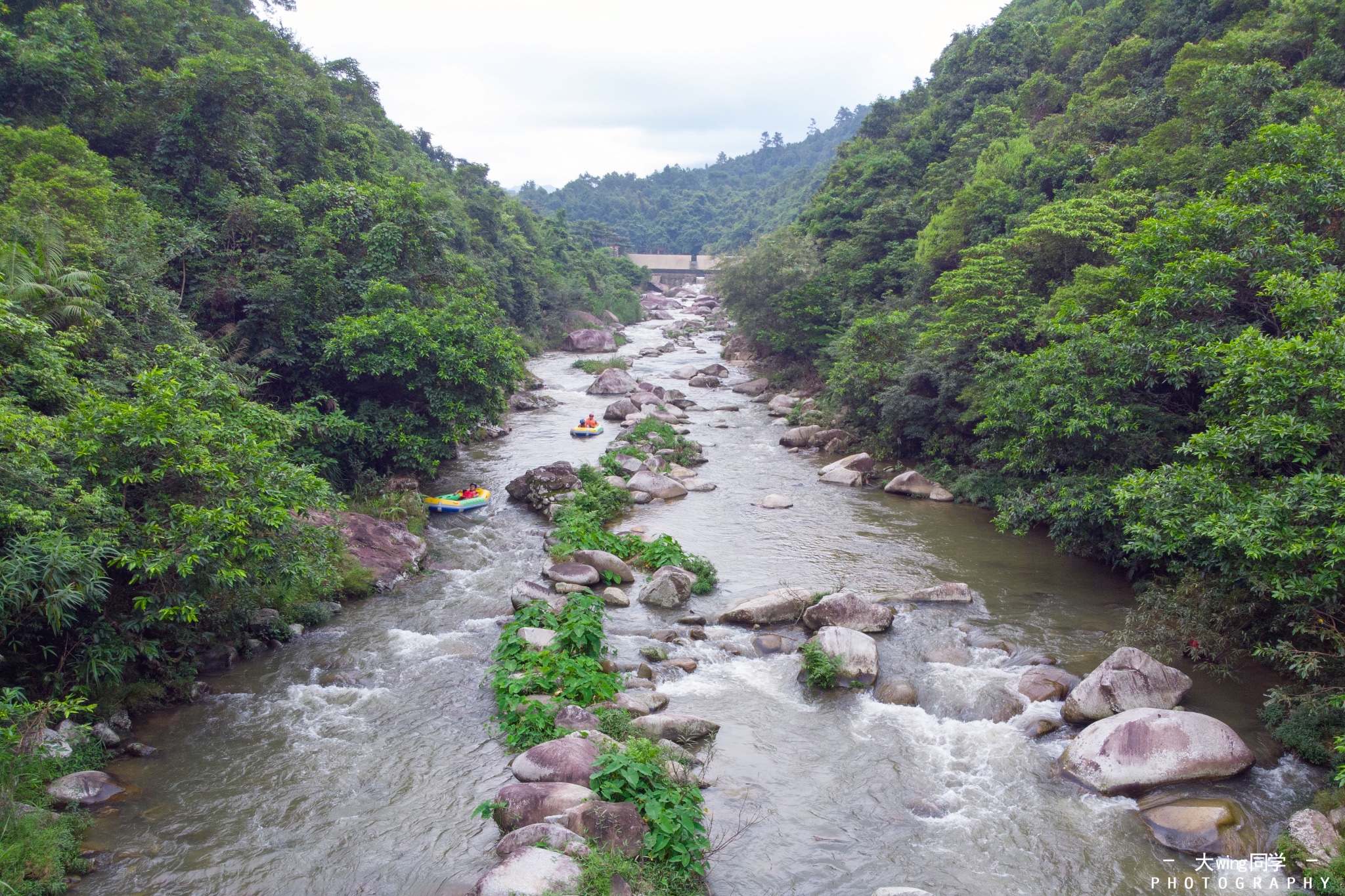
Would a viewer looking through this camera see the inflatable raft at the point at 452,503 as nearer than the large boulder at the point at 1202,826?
No

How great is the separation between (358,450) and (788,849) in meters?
14.5

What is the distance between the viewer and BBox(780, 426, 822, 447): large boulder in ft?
84.4

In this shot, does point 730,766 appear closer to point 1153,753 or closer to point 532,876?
point 532,876

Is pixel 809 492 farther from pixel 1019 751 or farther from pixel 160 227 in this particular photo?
pixel 160 227

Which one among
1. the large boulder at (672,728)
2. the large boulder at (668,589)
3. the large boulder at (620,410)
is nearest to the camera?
the large boulder at (672,728)

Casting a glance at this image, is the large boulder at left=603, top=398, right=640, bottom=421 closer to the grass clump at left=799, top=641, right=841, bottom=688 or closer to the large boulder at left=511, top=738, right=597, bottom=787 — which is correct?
the grass clump at left=799, top=641, right=841, bottom=688

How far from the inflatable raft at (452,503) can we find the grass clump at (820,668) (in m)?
10.8

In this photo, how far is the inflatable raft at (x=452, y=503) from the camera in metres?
18.5

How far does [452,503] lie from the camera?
60.5 feet

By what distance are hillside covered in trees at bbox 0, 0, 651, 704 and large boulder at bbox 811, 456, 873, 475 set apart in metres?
10.0

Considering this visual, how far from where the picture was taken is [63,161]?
1566cm

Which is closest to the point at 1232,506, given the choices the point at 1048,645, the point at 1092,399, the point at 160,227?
the point at 1048,645

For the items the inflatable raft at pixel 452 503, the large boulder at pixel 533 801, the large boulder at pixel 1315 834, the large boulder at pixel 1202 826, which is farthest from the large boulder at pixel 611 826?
the inflatable raft at pixel 452 503

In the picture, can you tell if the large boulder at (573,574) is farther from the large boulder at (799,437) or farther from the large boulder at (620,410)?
the large boulder at (620,410)
